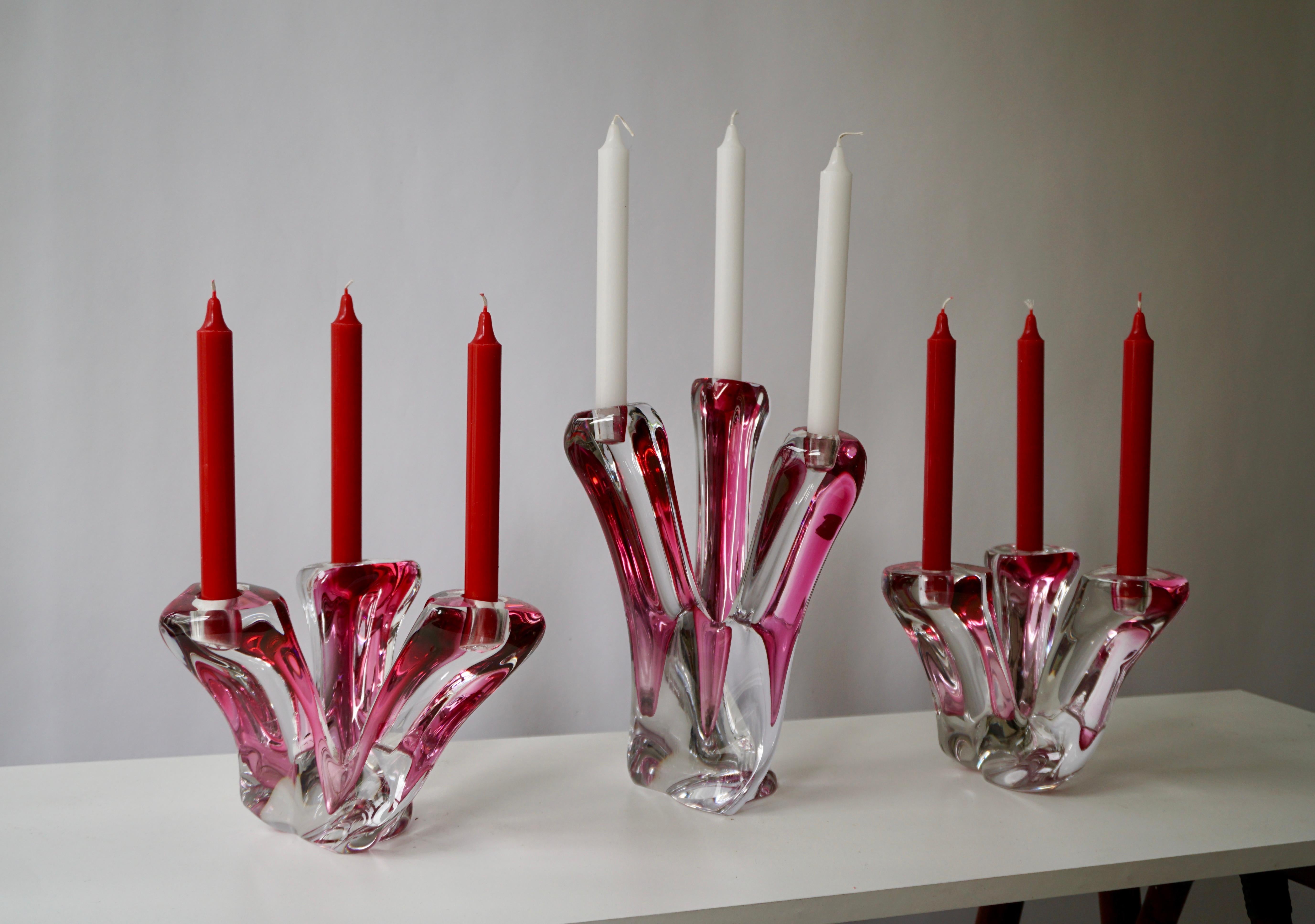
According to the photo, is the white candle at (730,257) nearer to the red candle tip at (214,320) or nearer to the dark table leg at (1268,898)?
the red candle tip at (214,320)

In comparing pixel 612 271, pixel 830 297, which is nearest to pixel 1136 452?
pixel 830 297

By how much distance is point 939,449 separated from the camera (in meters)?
0.54

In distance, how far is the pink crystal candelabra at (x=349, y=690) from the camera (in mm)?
436

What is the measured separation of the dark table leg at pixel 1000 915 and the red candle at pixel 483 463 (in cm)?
48

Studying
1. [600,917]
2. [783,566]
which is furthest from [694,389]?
[600,917]

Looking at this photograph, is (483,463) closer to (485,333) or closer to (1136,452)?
(485,333)

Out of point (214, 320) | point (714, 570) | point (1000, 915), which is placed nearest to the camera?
point (214, 320)

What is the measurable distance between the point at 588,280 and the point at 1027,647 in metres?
0.41

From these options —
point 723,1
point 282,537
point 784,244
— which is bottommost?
point 282,537

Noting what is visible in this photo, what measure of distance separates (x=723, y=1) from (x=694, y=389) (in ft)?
1.26

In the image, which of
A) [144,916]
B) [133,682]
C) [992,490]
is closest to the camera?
[144,916]

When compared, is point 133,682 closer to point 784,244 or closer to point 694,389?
point 694,389

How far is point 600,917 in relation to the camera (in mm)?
385

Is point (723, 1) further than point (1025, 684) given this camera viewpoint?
Yes
